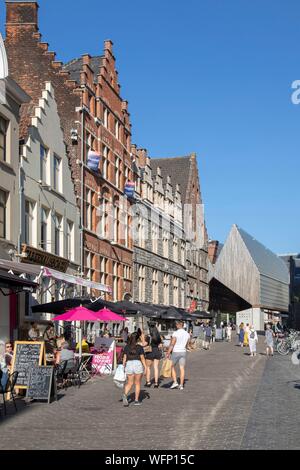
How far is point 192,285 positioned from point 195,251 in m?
4.07

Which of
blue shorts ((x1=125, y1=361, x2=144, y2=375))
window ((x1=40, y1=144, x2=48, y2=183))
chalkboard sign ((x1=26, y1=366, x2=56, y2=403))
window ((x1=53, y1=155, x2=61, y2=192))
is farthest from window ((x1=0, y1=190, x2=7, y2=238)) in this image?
blue shorts ((x1=125, y1=361, x2=144, y2=375))

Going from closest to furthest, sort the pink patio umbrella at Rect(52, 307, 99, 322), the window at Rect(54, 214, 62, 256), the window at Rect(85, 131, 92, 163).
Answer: the pink patio umbrella at Rect(52, 307, 99, 322) < the window at Rect(54, 214, 62, 256) < the window at Rect(85, 131, 92, 163)

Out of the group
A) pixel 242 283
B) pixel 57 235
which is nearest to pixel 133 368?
pixel 57 235

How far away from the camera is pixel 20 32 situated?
38.8 metres

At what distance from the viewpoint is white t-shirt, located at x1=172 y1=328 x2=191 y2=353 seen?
18281mm

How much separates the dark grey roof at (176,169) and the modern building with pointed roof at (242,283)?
24.6 metres

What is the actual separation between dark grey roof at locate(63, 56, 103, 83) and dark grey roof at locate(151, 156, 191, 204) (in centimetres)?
2728

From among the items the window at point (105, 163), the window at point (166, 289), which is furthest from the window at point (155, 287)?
the window at point (105, 163)

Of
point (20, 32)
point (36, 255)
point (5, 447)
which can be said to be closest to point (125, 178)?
point (20, 32)

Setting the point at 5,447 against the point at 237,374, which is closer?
the point at 5,447

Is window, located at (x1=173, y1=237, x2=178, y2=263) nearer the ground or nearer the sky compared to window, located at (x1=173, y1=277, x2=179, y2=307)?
nearer the sky

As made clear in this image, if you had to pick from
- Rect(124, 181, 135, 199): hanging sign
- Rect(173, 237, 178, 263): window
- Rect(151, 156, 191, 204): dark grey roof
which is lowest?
Rect(173, 237, 178, 263): window

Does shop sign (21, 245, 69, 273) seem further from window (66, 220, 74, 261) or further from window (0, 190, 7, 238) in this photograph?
window (0, 190, 7, 238)
